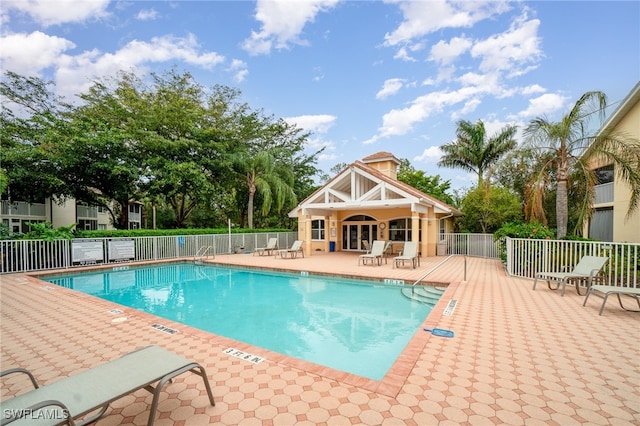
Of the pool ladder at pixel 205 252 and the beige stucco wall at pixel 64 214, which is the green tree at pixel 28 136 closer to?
the pool ladder at pixel 205 252

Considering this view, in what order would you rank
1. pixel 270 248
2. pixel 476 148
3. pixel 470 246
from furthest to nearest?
1. pixel 476 148
2. pixel 270 248
3. pixel 470 246

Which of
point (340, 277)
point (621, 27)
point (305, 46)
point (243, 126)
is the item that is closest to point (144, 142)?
point (243, 126)

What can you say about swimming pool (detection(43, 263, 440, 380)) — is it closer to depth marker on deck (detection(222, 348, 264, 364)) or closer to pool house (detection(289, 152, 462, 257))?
depth marker on deck (detection(222, 348, 264, 364))

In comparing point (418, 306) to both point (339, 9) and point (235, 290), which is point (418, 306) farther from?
point (339, 9)

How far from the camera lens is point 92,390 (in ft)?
7.94

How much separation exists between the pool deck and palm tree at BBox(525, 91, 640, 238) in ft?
14.9

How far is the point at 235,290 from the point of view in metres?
A: 10.1

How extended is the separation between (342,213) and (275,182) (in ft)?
17.5

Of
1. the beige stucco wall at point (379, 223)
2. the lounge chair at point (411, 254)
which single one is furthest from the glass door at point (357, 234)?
the lounge chair at point (411, 254)

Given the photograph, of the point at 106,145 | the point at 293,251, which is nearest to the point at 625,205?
the point at 293,251

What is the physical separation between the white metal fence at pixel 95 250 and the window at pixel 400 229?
1009cm

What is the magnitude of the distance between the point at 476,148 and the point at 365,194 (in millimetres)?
13056

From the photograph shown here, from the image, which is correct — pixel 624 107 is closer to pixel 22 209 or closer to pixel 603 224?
pixel 603 224
